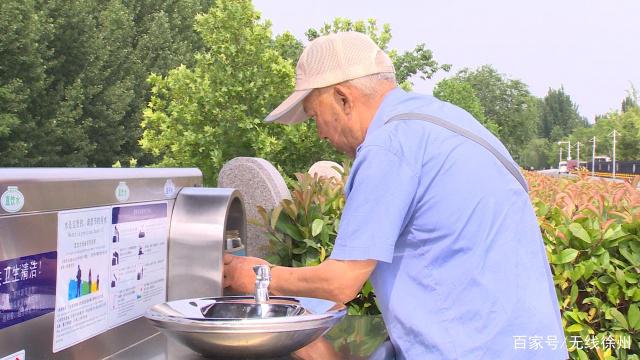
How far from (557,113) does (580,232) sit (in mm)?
144435

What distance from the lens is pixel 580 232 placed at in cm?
383

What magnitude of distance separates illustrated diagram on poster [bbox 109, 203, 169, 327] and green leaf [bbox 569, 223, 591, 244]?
7.31 ft

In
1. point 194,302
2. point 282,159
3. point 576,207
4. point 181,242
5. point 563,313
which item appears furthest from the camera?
point 282,159

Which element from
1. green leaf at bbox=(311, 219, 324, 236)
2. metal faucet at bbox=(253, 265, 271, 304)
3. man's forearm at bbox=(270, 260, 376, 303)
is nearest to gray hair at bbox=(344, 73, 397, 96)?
man's forearm at bbox=(270, 260, 376, 303)

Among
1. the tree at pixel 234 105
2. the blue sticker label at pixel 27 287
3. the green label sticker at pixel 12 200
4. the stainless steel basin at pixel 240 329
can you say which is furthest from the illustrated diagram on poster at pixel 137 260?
the tree at pixel 234 105

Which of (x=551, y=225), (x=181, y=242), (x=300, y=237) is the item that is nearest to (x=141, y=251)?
(x=181, y=242)

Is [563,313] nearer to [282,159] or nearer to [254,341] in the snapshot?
[254,341]

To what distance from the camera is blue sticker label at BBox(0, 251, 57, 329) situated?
1718 mm

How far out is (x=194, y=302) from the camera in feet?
7.75

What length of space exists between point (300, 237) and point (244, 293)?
1522 mm

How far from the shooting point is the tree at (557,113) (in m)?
140

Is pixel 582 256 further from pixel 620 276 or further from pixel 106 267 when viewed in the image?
pixel 106 267

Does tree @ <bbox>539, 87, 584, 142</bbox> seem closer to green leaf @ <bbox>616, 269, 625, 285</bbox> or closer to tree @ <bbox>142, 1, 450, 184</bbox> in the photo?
tree @ <bbox>142, 1, 450, 184</bbox>

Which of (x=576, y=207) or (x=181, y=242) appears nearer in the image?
(x=181, y=242)
